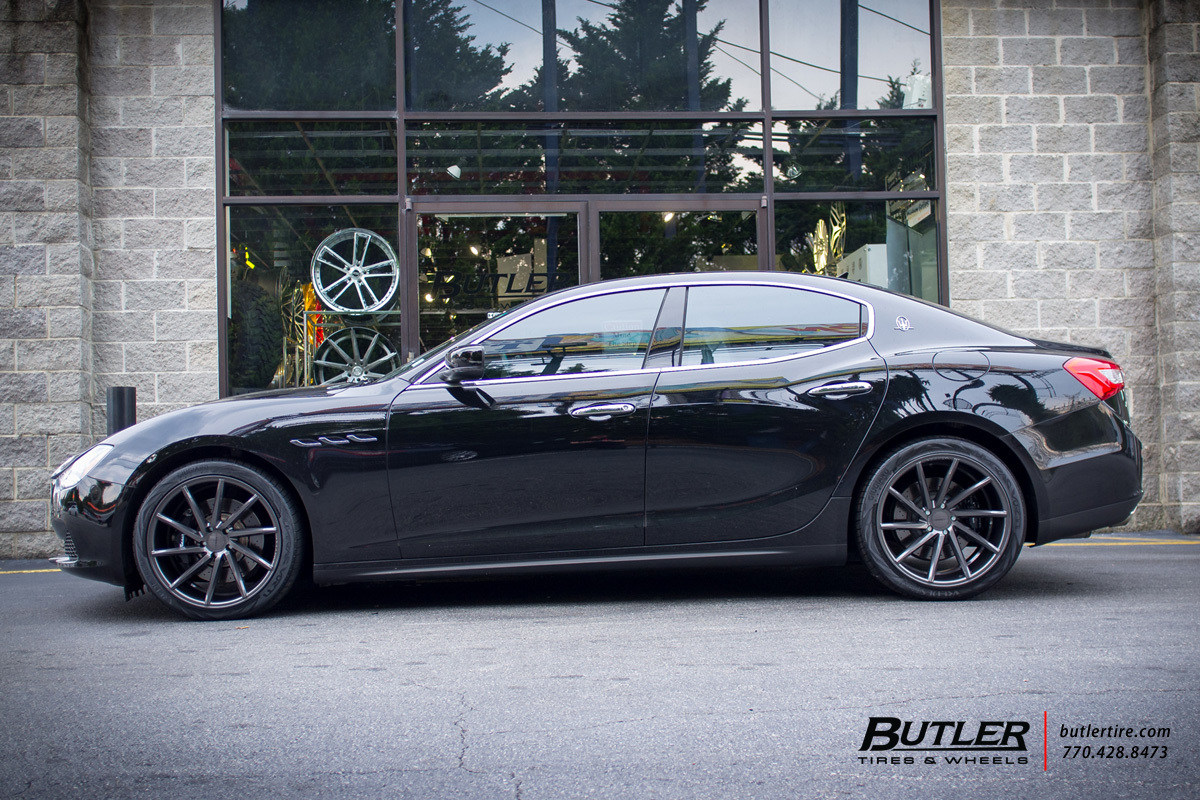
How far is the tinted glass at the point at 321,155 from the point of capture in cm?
774

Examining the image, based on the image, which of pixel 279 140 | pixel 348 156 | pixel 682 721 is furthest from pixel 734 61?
pixel 682 721

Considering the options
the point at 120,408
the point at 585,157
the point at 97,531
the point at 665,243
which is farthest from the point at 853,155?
the point at 97,531

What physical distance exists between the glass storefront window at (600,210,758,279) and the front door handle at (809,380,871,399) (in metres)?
3.64

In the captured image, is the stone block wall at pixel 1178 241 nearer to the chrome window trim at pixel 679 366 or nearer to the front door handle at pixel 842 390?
the chrome window trim at pixel 679 366

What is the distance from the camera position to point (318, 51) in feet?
25.6

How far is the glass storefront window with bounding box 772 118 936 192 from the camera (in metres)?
7.94

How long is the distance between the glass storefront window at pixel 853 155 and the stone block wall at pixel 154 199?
461 centimetres

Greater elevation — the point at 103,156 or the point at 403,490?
the point at 103,156

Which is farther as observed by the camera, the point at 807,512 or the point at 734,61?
the point at 734,61

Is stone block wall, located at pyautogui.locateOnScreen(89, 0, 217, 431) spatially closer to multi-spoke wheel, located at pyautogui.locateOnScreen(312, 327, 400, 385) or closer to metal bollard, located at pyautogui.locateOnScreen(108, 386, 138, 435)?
metal bollard, located at pyautogui.locateOnScreen(108, 386, 138, 435)

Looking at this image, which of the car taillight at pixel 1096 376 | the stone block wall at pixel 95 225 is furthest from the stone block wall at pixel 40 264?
the car taillight at pixel 1096 376

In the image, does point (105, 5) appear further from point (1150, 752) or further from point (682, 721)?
point (1150, 752)

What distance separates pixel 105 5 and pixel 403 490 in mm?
5722

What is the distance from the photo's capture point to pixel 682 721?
2715mm
